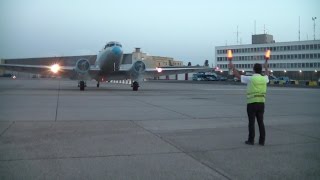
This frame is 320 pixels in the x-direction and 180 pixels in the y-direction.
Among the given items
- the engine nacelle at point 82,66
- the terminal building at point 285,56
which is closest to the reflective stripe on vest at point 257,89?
the engine nacelle at point 82,66

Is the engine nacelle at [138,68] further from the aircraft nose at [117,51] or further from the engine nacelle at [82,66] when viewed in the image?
the engine nacelle at [82,66]

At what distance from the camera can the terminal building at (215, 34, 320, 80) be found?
95.3m

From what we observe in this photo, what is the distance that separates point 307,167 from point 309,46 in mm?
101889

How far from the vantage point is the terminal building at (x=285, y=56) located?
9531 cm

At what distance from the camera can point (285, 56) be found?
103 m

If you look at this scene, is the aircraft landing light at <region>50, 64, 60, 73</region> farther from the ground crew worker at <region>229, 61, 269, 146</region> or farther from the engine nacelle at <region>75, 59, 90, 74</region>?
the ground crew worker at <region>229, 61, 269, 146</region>

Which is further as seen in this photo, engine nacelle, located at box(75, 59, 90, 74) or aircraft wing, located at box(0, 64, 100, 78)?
aircraft wing, located at box(0, 64, 100, 78)

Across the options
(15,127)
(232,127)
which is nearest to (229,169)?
(232,127)

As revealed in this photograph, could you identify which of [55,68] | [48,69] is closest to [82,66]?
[55,68]

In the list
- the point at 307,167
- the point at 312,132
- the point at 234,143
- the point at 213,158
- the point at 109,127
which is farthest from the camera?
the point at 109,127

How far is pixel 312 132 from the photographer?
29.9 ft

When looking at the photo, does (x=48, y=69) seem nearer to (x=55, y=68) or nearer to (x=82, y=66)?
(x=55, y=68)

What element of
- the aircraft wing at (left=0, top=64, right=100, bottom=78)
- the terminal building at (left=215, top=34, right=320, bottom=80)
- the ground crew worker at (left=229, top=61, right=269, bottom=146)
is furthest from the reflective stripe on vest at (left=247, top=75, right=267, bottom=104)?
the terminal building at (left=215, top=34, right=320, bottom=80)

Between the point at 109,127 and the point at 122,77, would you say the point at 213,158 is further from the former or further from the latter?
the point at 122,77
